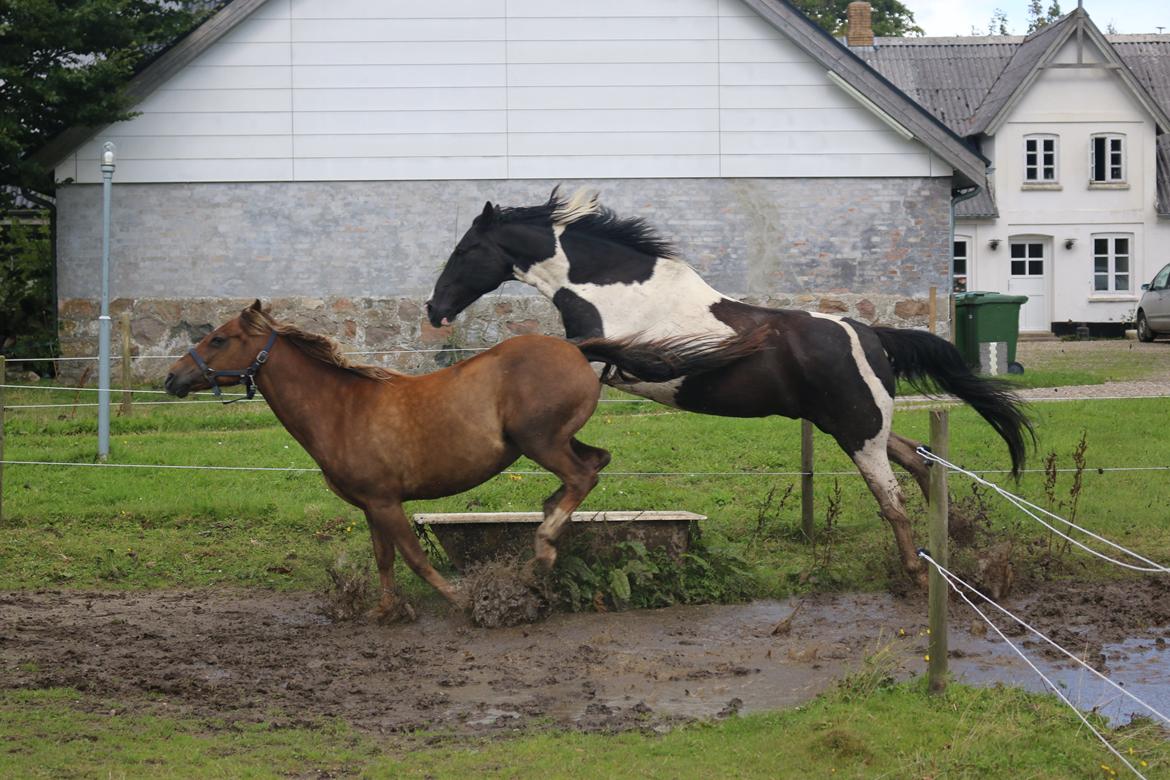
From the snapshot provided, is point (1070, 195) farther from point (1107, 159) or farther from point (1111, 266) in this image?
point (1111, 266)

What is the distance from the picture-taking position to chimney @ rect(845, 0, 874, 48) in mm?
39562

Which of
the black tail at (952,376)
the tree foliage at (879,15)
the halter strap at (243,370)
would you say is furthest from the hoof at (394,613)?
the tree foliage at (879,15)

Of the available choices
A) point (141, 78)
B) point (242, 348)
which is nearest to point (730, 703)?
point (242, 348)

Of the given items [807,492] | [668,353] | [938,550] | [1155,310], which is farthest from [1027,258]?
[938,550]

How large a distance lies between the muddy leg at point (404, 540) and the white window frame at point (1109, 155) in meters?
29.3

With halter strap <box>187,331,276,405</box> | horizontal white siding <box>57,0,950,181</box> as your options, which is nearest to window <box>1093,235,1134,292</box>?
horizontal white siding <box>57,0,950,181</box>

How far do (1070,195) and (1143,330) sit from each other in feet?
19.2

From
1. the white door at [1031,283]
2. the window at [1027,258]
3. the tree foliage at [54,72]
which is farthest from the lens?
the window at [1027,258]

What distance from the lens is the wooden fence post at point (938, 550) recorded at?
6039 mm

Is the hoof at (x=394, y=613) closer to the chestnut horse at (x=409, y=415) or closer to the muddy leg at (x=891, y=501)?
→ the chestnut horse at (x=409, y=415)

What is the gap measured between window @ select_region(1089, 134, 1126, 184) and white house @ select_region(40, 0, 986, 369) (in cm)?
1663

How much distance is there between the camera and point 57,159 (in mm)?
18703

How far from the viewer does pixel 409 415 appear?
827cm

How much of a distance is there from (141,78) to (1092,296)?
23736 mm
